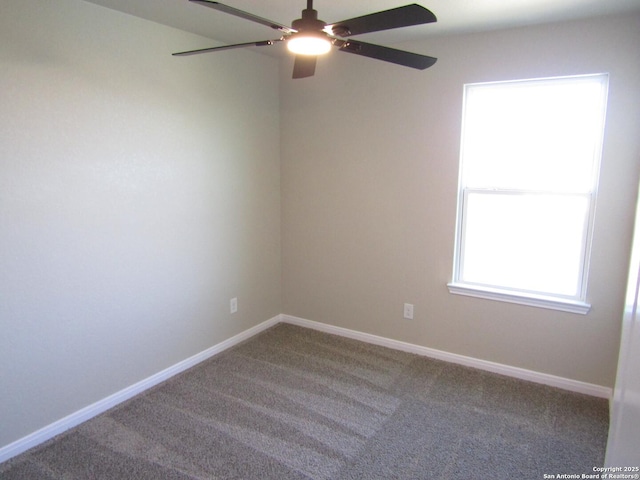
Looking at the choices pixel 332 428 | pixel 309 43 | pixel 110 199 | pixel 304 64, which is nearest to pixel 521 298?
pixel 332 428

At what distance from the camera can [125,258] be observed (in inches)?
103

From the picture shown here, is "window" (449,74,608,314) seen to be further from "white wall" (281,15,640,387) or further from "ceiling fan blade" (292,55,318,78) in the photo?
"ceiling fan blade" (292,55,318,78)

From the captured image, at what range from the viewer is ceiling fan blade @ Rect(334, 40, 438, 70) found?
1742 mm

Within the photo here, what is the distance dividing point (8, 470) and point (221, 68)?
9.12ft

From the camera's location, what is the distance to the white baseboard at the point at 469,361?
2.76 meters

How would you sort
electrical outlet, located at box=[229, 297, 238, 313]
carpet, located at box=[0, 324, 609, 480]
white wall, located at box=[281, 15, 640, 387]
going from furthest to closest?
electrical outlet, located at box=[229, 297, 238, 313]
white wall, located at box=[281, 15, 640, 387]
carpet, located at box=[0, 324, 609, 480]

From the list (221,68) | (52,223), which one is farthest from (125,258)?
(221,68)

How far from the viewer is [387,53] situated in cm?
179

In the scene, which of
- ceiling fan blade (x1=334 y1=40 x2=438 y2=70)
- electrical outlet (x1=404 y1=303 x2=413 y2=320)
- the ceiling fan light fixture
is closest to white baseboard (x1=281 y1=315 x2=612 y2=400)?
electrical outlet (x1=404 y1=303 x2=413 y2=320)

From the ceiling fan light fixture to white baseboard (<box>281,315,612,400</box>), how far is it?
2478 mm

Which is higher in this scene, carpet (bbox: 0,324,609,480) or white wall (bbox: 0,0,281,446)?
white wall (bbox: 0,0,281,446)

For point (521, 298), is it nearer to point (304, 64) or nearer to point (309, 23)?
point (304, 64)

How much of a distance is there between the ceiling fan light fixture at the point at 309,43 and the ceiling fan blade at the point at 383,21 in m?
0.05

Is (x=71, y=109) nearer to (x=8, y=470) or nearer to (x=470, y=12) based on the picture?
(x=8, y=470)
